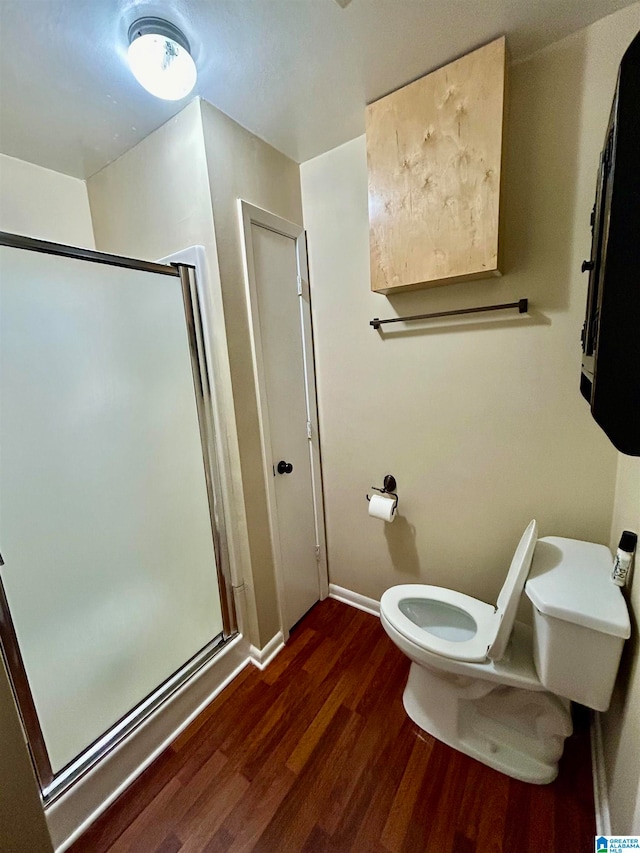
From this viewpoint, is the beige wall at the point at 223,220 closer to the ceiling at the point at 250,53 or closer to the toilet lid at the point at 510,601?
the ceiling at the point at 250,53

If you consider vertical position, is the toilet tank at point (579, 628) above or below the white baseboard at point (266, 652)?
above

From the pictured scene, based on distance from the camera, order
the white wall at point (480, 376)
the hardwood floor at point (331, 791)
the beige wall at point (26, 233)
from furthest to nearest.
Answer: the white wall at point (480, 376) → the hardwood floor at point (331, 791) → the beige wall at point (26, 233)

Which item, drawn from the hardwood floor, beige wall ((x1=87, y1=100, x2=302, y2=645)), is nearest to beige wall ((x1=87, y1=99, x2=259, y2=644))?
beige wall ((x1=87, y1=100, x2=302, y2=645))

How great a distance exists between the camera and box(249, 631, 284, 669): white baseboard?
5.47 ft

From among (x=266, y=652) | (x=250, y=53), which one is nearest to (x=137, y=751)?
(x=266, y=652)

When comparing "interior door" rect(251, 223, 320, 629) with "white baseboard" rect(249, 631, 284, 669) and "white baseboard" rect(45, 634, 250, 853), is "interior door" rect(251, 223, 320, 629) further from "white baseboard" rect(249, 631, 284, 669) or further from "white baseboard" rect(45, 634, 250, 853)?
"white baseboard" rect(45, 634, 250, 853)

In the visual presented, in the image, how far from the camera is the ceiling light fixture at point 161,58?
0.96 meters

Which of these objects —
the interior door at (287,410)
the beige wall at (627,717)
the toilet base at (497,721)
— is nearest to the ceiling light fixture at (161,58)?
the interior door at (287,410)

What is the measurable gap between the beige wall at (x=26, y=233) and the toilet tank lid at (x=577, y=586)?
145 centimetres

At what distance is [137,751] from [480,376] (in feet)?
6.49

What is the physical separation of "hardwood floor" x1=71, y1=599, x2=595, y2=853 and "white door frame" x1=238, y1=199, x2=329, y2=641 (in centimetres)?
46

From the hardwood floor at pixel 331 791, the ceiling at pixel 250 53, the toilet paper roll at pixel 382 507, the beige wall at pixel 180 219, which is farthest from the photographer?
the toilet paper roll at pixel 382 507

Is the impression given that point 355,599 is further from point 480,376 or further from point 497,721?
point 480,376

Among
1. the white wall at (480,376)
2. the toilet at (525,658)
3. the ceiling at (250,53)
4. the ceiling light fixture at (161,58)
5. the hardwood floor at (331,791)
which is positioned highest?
the ceiling at (250,53)
